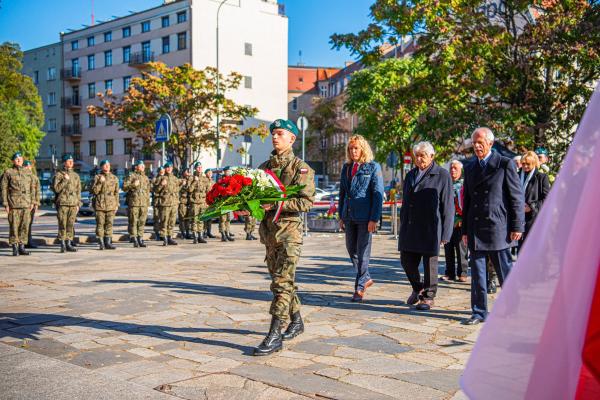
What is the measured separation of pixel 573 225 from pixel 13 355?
4.71m

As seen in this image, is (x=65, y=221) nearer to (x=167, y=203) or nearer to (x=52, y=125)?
(x=167, y=203)

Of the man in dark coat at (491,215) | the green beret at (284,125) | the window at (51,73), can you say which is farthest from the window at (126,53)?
the green beret at (284,125)

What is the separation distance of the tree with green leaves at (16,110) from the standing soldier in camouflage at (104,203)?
110 ft

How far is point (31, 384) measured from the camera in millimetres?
4277

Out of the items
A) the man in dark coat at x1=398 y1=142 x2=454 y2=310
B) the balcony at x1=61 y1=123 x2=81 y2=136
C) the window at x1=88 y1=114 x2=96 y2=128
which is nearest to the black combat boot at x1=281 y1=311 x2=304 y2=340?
the man in dark coat at x1=398 y1=142 x2=454 y2=310

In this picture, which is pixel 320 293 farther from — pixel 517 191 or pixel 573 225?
pixel 573 225

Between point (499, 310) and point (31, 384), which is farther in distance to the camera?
point (31, 384)

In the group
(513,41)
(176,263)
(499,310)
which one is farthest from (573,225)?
(513,41)

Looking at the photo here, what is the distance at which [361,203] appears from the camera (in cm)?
771

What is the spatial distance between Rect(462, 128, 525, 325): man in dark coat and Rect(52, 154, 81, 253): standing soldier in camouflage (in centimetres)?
1033

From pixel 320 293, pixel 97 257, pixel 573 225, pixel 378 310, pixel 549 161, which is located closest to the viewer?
pixel 573 225

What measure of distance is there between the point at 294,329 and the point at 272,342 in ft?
1.93

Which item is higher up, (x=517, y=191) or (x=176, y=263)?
(x=517, y=191)

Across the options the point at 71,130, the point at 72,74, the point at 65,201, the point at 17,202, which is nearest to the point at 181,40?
the point at 72,74
